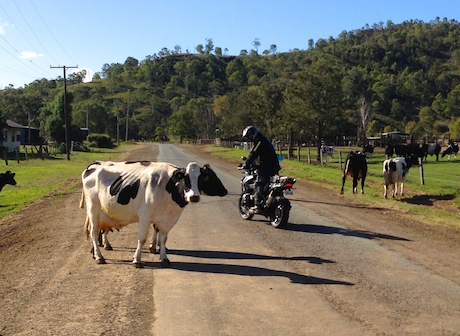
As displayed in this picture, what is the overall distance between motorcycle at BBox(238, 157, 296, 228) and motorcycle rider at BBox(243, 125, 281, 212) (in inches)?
4.5

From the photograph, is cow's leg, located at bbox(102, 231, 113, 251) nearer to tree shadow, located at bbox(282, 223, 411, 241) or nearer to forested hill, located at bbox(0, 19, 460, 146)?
tree shadow, located at bbox(282, 223, 411, 241)

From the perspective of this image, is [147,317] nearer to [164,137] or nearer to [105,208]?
[105,208]

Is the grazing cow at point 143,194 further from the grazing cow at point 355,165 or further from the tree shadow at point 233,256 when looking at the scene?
the grazing cow at point 355,165

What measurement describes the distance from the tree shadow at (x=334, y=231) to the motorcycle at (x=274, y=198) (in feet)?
1.29

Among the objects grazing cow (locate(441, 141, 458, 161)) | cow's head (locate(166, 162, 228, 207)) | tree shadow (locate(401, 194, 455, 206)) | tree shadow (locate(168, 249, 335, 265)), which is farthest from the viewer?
grazing cow (locate(441, 141, 458, 161))

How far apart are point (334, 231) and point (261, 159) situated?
8.15 feet

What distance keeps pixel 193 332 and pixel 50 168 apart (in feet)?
110

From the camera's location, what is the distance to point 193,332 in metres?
6.00

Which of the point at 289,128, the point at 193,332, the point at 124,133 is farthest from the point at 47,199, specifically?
the point at 124,133

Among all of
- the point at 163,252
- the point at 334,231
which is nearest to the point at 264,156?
the point at 334,231

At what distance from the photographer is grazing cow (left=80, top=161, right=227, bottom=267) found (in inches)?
355

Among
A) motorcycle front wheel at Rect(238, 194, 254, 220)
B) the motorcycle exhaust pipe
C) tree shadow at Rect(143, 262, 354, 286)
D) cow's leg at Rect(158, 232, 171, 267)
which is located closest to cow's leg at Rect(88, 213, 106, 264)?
tree shadow at Rect(143, 262, 354, 286)

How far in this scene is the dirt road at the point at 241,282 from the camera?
6.30 metres

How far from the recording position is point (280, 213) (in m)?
12.7
